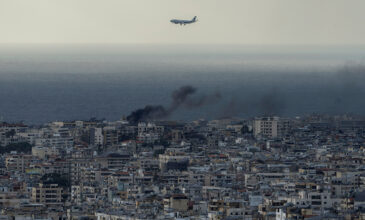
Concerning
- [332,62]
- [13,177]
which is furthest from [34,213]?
[332,62]

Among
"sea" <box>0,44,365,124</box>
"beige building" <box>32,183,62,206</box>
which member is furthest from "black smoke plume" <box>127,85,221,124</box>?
"beige building" <box>32,183,62,206</box>

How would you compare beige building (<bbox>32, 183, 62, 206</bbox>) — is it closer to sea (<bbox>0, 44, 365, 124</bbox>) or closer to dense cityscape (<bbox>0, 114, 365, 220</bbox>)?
dense cityscape (<bbox>0, 114, 365, 220</bbox>)

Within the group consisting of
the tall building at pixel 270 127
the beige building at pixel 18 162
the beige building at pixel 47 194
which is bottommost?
the beige building at pixel 47 194

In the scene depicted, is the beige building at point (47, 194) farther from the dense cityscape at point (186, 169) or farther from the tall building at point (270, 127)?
the tall building at point (270, 127)

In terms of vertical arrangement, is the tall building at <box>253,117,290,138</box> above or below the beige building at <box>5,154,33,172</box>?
above

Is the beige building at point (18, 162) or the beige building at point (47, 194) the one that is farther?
the beige building at point (18, 162)

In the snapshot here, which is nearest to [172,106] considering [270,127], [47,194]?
[270,127]

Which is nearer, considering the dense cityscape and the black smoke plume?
the dense cityscape

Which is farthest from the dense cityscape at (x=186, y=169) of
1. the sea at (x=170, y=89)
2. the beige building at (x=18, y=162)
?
the sea at (x=170, y=89)
